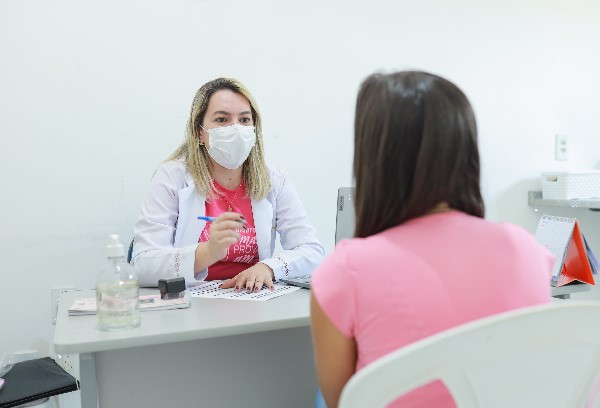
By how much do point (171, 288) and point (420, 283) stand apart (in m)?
0.70

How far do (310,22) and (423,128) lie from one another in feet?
5.75

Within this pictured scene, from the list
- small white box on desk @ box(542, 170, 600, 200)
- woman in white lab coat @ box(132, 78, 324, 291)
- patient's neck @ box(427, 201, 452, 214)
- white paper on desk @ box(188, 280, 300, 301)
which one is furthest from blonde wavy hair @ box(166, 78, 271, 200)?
small white box on desk @ box(542, 170, 600, 200)

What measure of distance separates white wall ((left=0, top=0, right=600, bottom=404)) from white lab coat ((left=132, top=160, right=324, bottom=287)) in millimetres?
475

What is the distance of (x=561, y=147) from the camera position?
2.87 m

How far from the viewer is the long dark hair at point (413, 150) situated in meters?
0.72

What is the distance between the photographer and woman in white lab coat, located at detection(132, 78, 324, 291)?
4.93 feet

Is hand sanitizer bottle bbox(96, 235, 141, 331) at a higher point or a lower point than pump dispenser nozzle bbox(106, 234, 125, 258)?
→ lower

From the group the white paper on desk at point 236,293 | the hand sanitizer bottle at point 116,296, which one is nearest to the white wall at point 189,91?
the white paper on desk at point 236,293

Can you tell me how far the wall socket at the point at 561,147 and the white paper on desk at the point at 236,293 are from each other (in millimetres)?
2069

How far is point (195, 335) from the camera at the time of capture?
0.98 m

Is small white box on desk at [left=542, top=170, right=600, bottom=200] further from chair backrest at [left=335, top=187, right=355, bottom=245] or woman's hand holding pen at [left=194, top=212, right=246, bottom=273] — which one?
woman's hand holding pen at [left=194, top=212, right=246, bottom=273]

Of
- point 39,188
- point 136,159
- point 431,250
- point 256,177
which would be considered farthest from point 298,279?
point 39,188

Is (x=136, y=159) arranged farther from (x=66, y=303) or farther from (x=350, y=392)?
(x=350, y=392)

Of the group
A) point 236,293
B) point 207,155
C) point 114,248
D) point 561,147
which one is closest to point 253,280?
point 236,293
